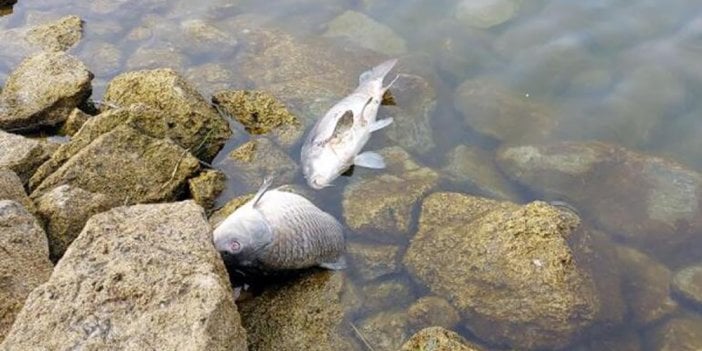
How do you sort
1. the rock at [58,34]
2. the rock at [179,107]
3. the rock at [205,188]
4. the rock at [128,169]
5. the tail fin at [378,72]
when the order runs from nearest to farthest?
the rock at [128,169] → the rock at [205,188] → the rock at [179,107] → the tail fin at [378,72] → the rock at [58,34]

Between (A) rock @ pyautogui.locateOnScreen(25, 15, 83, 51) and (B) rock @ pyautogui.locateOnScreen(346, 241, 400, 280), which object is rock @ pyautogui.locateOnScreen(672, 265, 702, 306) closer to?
(B) rock @ pyautogui.locateOnScreen(346, 241, 400, 280)

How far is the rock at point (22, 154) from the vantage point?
5.80m

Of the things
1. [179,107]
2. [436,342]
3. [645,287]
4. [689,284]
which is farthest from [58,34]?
[689,284]

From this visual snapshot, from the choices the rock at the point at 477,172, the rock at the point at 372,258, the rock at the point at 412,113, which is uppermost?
the rock at the point at 412,113

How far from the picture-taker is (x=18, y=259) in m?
4.54

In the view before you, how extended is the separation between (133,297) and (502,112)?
464 centimetres

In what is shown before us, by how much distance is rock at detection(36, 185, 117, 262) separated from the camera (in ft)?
16.7

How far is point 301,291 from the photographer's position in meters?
5.13

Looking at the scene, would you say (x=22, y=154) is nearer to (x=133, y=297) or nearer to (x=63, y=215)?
(x=63, y=215)

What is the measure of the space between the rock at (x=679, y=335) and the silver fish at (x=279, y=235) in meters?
2.55

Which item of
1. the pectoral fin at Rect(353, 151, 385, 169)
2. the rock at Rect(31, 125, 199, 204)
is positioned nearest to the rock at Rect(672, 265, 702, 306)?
the pectoral fin at Rect(353, 151, 385, 169)

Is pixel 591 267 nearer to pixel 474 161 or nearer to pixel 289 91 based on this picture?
pixel 474 161

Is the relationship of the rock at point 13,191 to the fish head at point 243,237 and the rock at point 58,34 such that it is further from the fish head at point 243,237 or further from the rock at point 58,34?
the rock at point 58,34

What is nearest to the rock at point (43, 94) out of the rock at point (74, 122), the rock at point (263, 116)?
the rock at point (74, 122)
